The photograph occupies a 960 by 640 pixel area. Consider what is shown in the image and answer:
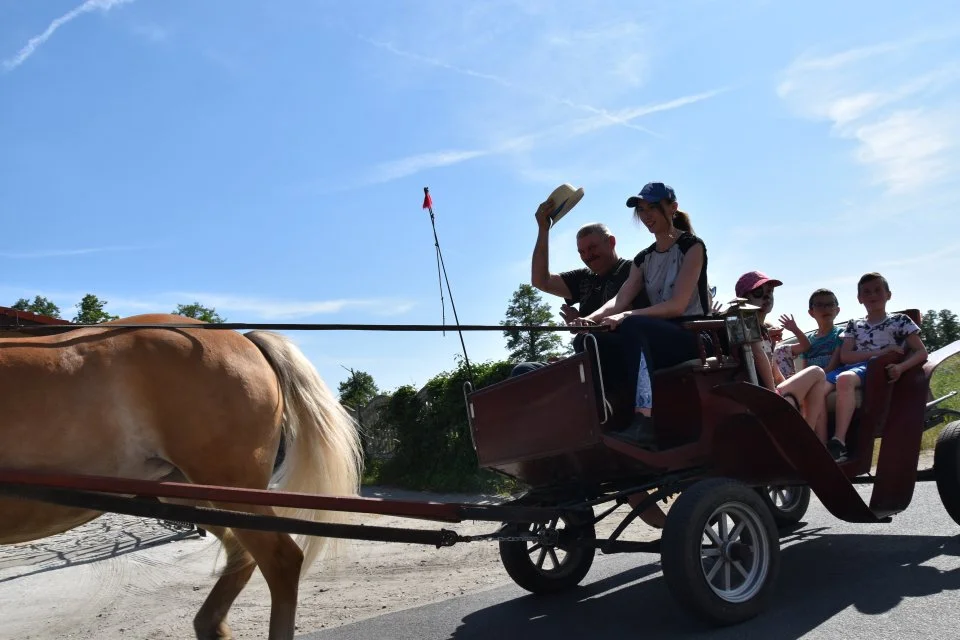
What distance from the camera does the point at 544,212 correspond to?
4.30 m

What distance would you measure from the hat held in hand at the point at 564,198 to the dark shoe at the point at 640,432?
4.32 ft

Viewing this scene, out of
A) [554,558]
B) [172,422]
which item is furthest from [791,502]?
[172,422]

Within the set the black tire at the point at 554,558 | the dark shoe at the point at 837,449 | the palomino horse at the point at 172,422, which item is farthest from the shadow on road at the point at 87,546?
the dark shoe at the point at 837,449

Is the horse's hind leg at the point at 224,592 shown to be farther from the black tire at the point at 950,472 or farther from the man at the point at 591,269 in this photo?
the black tire at the point at 950,472

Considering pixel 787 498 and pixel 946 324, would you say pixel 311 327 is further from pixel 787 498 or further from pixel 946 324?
pixel 946 324

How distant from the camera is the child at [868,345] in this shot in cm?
409

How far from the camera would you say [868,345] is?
4602 millimetres

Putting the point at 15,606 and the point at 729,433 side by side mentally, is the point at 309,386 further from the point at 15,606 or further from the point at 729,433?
the point at 15,606

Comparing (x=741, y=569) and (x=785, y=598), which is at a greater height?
(x=741, y=569)

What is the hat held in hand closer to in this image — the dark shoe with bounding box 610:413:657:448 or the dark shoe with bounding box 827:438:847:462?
the dark shoe with bounding box 610:413:657:448

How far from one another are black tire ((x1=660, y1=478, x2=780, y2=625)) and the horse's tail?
174cm

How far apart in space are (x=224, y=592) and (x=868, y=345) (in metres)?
3.93

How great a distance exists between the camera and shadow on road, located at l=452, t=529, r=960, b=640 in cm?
320

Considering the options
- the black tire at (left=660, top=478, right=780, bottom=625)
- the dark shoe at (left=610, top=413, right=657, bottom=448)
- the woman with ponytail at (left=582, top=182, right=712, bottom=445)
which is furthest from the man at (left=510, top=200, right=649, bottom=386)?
the black tire at (left=660, top=478, right=780, bottom=625)
